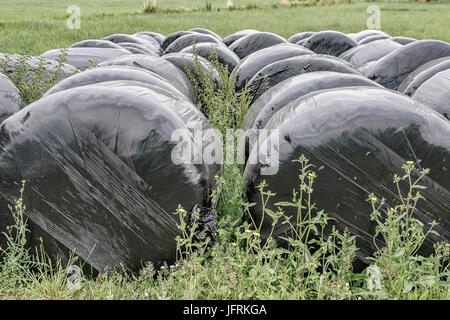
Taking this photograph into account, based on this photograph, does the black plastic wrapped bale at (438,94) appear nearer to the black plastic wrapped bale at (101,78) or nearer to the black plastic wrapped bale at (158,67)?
the black plastic wrapped bale at (101,78)

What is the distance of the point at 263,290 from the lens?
2.20m

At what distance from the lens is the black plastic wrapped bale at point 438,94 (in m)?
3.38

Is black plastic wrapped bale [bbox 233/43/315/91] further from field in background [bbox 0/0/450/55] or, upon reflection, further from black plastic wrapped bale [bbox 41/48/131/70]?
field in background [bbox 0/0/450/55]

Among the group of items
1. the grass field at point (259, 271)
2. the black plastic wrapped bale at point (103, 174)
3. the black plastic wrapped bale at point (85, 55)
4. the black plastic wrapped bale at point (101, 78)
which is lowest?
the grass field at point (259, 271)

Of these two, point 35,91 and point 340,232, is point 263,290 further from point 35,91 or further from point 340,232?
point 35,91

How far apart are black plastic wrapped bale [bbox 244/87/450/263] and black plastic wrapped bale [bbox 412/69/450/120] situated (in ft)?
3.45

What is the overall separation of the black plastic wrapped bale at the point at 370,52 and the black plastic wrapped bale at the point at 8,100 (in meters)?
4.51

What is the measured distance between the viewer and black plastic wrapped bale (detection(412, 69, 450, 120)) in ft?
11.1

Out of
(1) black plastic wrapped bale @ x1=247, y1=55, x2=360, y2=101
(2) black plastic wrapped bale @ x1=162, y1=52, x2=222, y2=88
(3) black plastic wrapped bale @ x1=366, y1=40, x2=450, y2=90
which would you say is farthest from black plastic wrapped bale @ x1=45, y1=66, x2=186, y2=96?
(3) black plastic wrapped bale @ x1=366, y1=40, x2=450, y2=90

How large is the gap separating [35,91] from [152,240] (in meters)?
2.41

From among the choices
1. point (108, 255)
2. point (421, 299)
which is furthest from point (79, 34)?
point (421, 299)

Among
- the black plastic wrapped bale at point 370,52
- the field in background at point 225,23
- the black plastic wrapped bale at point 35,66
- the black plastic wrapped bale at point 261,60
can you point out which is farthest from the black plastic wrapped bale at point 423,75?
the field in background at point 225,23

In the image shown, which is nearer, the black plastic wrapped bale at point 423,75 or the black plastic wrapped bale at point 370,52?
the black plastic wrapped bale at point 423,75

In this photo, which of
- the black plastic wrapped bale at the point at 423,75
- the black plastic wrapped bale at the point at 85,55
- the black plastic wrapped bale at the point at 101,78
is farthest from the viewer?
the black plastic wrapped bale at the point at 85,55
